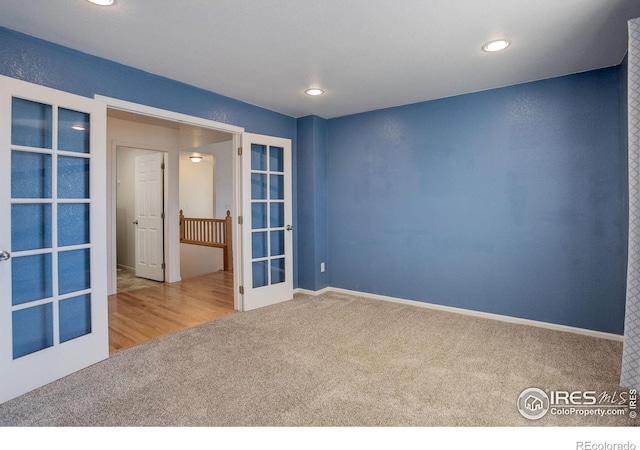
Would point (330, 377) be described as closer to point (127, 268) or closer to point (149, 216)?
point (149, 216)

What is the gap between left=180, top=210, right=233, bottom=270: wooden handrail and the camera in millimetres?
6562

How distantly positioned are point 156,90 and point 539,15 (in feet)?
9.92

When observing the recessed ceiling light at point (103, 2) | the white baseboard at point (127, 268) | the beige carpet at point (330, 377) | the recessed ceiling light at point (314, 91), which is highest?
the recessed ceiling light at point (314, 91)

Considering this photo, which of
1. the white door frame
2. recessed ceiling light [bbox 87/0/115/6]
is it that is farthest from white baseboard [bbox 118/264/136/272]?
recessed ceiling light [bbox 87/0/115/6]

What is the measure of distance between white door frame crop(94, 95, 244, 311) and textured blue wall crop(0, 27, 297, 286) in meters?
0.06

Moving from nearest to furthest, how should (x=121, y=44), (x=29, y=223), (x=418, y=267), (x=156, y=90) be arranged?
(x=29, y=223)
(x=121, y=44)
(x=156, y=90)
(x=418, y=267)

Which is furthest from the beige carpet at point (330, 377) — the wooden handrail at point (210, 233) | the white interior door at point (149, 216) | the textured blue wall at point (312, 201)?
the wooden handrail at point (210, 233)

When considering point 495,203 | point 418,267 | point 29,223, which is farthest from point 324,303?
point 29,223

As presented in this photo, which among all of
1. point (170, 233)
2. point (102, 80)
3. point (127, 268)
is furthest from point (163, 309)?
point (127, 268)

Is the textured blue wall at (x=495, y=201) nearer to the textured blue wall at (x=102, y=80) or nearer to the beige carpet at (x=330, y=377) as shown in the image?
the beige carpet at (x=330, y=377)

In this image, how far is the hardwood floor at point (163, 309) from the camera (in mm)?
3256

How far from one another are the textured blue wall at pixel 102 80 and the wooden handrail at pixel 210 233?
305cm
